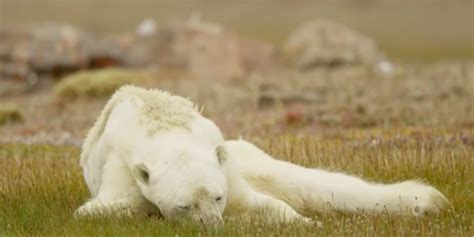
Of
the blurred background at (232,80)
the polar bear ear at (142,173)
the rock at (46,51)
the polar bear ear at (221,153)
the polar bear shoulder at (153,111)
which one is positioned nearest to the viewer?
the polar bear ear at (142,173)

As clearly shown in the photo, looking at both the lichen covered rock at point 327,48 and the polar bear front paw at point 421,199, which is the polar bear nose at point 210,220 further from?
the lichen covered rock at point 327,48

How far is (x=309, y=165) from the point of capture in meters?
13.1

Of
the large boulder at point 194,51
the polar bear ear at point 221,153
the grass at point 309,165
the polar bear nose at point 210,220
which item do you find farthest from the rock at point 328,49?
the polar bear nose at point 210,220

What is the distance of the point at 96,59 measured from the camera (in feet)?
141

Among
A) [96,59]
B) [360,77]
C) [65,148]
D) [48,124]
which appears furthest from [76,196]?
[96,59]

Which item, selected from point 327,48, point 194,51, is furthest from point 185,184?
point 327,48

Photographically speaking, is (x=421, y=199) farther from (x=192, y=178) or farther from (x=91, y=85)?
(x=91, y=85)

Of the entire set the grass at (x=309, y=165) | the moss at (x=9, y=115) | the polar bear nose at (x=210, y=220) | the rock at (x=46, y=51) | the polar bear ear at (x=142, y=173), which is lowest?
the rock at (x=46, y=51)

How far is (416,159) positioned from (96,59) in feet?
102

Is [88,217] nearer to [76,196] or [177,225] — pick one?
[177,225]

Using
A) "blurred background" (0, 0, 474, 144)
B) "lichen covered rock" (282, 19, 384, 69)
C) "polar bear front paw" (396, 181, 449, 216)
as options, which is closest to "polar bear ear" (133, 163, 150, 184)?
"polar bear front paw" (396, 181, 449, 216)

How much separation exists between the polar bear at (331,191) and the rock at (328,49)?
3076cm

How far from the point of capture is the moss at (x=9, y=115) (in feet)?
91.1

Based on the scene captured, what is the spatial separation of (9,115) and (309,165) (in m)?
16.5
